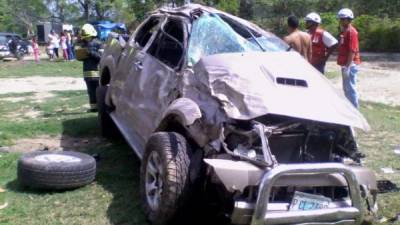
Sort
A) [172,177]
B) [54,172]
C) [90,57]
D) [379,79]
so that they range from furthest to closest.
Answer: [379,79], [90,57], [54,172], [172,177]

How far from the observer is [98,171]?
642 centimetres

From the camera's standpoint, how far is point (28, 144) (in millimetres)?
7871

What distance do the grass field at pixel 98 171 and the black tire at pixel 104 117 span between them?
27 centimetres

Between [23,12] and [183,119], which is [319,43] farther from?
[23,12]

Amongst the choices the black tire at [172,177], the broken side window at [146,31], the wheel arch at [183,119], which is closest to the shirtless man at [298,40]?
the broken side window at [146,31]

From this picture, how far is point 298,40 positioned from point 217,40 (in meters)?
3.06

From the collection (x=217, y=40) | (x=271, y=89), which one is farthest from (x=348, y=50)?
(x=271, y=89)

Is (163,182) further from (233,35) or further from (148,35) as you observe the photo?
(148,35)

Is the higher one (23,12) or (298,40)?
(298,40)

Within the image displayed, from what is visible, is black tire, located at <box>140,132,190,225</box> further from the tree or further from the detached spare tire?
the tree

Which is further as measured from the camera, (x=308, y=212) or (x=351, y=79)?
(x=351, y=79)

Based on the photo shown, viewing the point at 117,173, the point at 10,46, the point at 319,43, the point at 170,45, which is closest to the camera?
the point at 170,45

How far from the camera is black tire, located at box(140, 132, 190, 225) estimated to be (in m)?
4.36

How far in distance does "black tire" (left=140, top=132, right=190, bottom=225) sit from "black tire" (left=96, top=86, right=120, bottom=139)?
129 inches
